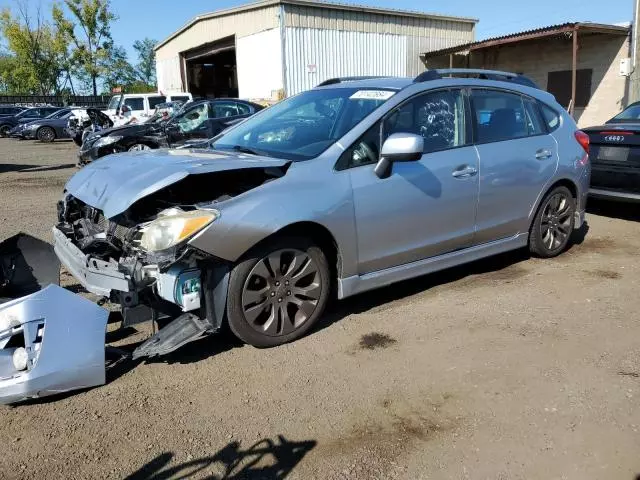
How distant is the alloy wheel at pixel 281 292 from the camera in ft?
11.8

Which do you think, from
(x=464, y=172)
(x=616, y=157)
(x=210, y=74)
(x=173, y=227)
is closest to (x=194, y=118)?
(x=616, y=157)

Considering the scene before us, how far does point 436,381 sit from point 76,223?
113 inches

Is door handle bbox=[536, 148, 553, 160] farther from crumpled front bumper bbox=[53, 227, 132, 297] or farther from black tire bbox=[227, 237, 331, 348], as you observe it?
crumpled front bumper bbox=[53, 227, 132, 297]

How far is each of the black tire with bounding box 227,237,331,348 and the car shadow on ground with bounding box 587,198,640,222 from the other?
5.42 meters

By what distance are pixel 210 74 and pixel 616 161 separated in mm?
32096

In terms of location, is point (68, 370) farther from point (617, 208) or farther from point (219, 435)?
point (617, 208)

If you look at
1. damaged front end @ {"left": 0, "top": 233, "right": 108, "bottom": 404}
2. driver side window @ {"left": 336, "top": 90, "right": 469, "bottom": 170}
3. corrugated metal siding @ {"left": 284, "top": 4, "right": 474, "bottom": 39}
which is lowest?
damaged front end @ {"left": 0, "top": 233, "right": 108, "bottom": 404}

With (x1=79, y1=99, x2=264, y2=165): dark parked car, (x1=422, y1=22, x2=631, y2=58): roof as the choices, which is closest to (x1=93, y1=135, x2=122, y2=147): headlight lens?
(x1=79, y1=99, x2=264, y2=165): dark parked car

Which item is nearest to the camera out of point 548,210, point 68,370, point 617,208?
point 68,370

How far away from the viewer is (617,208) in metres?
8.46

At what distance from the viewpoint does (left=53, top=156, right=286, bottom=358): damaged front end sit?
132 inches

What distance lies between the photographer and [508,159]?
4875 millimetres

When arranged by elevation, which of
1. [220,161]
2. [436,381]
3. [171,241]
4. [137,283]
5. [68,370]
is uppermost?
[220,161]

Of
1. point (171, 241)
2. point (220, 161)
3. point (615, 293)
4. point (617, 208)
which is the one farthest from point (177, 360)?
point (617, 208)
